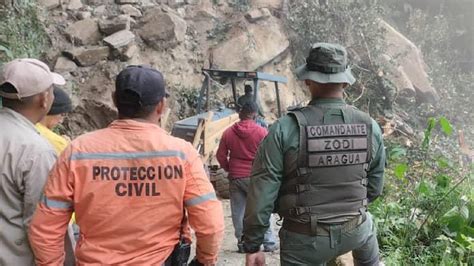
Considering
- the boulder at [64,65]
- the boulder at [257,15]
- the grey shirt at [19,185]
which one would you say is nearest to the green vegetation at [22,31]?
the boulder at [64,65]

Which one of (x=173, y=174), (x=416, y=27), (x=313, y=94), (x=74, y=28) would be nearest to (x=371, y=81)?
(x=416, y=27)

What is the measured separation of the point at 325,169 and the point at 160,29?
940 cm

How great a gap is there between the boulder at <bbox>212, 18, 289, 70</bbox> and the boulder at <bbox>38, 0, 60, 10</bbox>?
4073mm

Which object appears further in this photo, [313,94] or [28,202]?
[313,94]

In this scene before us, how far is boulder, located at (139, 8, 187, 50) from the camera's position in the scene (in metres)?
11.2

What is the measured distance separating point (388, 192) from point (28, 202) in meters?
4.85

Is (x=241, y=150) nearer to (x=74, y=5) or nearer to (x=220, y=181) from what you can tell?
(x=220, y=181)

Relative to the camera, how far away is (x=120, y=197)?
2.00 m

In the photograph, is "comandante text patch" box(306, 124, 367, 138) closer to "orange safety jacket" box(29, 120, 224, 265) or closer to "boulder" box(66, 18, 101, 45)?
"orange safety jacket" box(29, 120, 224, 265)

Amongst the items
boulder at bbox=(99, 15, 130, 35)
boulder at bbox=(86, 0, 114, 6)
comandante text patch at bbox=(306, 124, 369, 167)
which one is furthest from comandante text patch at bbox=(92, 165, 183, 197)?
boulder at bbox=(86, 0, 114, 6)

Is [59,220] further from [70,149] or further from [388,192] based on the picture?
[388,192]

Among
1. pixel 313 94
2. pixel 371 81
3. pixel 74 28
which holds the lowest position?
pixel 371 81

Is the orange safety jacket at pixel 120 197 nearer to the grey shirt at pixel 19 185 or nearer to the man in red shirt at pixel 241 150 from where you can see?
the grey shirt at pixel 19 185

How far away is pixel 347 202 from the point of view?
265 cm
